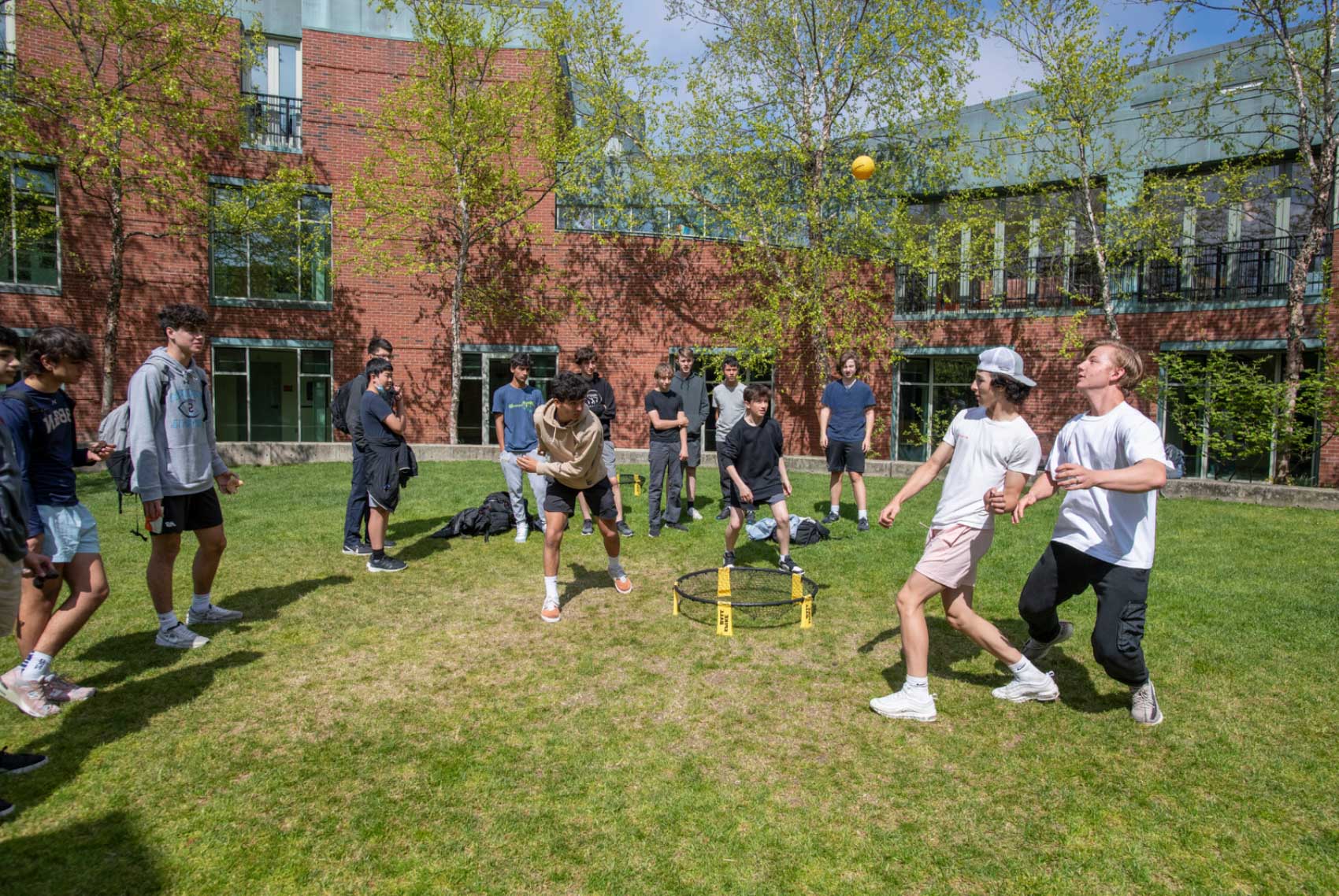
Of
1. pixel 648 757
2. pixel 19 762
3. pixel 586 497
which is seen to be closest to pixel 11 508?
pixel 19 762

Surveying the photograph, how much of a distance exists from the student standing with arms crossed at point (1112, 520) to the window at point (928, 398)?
1561cm

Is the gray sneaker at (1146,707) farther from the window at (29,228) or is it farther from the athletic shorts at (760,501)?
the window at (29,228)

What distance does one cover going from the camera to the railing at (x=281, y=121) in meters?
19.6

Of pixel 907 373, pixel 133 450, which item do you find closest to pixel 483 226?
pixel 907 373

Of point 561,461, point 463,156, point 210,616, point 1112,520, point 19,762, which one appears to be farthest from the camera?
point 463,156

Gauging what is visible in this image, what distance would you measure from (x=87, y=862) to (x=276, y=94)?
21481mm

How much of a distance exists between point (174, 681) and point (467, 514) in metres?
4.62

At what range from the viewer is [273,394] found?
2019cm

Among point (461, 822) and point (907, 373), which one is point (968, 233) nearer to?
point (907, 373)

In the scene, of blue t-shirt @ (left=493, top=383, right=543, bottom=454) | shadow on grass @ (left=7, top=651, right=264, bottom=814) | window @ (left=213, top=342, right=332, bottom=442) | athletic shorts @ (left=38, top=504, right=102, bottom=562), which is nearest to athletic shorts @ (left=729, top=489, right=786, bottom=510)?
blue t-shirt @ (left=493, top=383, right=543, bottom=454)

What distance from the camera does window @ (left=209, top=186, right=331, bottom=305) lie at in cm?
1923

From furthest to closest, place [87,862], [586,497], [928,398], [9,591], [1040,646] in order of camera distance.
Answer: [928,398]
[586,497]
[1040,646]
[9,591]
[87,862]

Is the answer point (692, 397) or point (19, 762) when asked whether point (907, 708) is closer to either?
point (19, 762)

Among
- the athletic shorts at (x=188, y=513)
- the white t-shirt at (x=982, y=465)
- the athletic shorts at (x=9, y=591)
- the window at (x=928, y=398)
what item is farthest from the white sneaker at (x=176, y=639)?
the window at (x=928, y=398)
